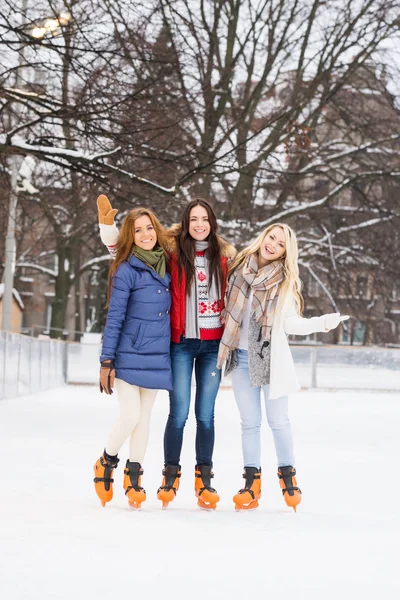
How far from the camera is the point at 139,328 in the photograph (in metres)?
6.16

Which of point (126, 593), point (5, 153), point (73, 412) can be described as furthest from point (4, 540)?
A: point (73, 412)

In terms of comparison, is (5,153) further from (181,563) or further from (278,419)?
(181,563)

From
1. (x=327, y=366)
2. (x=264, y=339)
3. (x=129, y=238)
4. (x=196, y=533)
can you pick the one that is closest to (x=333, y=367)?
(x=327, y=366)

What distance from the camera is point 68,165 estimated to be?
44.9ft

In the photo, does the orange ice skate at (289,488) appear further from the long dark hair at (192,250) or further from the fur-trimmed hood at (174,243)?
the fur-trimmed hood at (174,243)

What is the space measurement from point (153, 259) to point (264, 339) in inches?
28.4

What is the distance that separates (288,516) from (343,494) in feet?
3.63

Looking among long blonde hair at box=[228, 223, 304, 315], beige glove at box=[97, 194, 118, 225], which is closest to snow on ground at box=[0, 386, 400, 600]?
long blonde hair at box=[228, 223, 304, 315]

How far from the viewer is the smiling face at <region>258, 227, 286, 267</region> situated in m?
6.46

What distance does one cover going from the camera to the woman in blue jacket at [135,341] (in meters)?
6.14

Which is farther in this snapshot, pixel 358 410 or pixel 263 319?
pixel 358 410

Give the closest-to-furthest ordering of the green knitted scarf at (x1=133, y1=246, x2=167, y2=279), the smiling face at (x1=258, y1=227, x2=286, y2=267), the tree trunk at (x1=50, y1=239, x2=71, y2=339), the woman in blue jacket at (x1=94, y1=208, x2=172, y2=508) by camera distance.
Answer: the woman in blue jacket at (x1=94, y1=208, x2=172, y2=508), the green knitted scarf at (x1=133, y1=246, x2=167, y2=279), the smiling face at (x1=258, y1=227, x2=286, y2=267), the tree trunk at (x1=50, y1=239, x2=71, y2=339)

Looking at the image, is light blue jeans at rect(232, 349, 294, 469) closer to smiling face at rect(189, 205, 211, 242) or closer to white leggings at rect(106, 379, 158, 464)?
white leggings at rect(106, 379, 158, 464)

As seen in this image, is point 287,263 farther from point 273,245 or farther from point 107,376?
point 107,376
